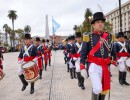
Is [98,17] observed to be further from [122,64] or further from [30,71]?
[122,64]

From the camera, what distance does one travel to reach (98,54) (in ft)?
17.2

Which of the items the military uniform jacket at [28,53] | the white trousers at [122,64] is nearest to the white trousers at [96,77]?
the military uniform jacket at [28,53]

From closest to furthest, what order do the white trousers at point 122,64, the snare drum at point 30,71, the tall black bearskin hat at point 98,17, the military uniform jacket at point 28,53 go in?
Result: the tall black bearskin hat at point 98,17, the snare drum at point 30,71, the military uniform jacket at point 28,53, the white trousers at point 122,64

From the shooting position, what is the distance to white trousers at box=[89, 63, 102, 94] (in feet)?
16.1

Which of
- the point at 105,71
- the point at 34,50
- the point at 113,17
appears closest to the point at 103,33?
the point at 105,71

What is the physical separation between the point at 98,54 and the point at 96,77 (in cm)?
49

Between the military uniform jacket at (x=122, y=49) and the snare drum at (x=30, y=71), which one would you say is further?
the military uniform jacket at (x=122, y=49)

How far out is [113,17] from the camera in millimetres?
124812

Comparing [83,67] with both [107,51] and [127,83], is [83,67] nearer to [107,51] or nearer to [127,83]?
[107,51]

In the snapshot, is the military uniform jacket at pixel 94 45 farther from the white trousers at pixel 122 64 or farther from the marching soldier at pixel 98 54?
the white trousers at pixel 122 64

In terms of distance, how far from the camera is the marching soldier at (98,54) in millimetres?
5078

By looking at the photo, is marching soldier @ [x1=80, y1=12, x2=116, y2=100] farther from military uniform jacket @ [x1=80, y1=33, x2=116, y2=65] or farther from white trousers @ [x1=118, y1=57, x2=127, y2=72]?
white trousers @ [x1=118, y1=57, x2=127, y2=72]

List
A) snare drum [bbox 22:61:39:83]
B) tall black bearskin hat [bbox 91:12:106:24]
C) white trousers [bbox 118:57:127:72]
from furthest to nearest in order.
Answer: white trousers [bbox 118:57:127:72], snare drum [bbox 22:61:39:83], tall black bearskin hat [bbox 91:12:106:24]

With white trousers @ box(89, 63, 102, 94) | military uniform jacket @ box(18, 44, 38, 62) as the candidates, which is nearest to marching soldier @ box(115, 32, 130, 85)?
military uniform jacket @ box(18, 44, 38, 62)
